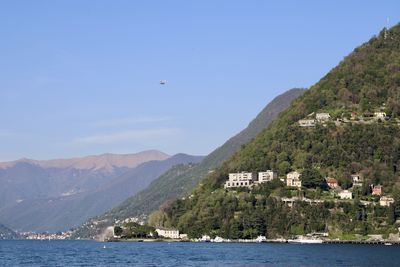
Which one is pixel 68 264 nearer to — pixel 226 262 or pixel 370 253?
pixel 226 262

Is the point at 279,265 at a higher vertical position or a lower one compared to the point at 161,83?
lower

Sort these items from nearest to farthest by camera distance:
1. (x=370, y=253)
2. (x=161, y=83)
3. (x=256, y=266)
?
A: 1. (x=256, y=266)
2. (x=161, y=83)
3. (x=370, y=253)

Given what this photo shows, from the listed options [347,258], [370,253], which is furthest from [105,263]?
[370,253]

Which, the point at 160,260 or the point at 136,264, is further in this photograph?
the point at 160,260

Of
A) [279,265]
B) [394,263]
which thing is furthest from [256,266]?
[394,263]

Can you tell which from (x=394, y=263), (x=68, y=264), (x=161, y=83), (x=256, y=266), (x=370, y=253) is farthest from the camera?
(x=370, y=253)

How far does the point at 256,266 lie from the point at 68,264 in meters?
33.7

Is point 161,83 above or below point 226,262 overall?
above

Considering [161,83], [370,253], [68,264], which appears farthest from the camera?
[370,253]

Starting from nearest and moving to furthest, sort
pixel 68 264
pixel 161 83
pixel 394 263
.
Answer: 1. pixel 394 263
2. pixel 68 264
3. pixel 161 83

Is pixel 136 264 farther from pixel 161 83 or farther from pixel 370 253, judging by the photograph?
pixel 370 253

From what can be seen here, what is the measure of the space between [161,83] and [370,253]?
4740cm

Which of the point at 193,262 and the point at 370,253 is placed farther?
the point at 370,253

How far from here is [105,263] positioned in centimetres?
13212
